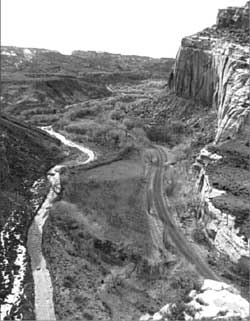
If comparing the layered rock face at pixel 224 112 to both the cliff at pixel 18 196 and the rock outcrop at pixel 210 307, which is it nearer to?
the rock outcrop at pixel 210 307

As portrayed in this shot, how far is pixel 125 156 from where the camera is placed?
60.0 metres

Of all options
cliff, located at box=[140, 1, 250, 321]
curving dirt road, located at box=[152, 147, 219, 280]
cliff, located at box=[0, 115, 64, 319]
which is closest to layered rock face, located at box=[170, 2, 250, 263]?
cliff, located at box=[140, 1, 250, 321]

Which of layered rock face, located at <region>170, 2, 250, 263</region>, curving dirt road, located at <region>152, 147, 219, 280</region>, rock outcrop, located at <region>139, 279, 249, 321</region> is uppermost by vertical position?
layered rock face, located at <region>170, 2, 250, 263</region>

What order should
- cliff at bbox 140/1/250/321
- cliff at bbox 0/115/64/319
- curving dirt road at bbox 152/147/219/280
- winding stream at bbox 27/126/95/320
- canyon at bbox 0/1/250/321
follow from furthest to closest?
curving dirt road at bbox 152/147/219/280, canyon at bbox 0/1/250/321, cliff at bbox 0/115/64/319, winding stream at bbox 27/126/95/320, cliff at bbox 140/1/250/321

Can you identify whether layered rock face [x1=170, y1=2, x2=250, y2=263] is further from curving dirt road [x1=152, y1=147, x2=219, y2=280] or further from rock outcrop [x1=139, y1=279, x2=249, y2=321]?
rock outcrop [x1=139, y1=279, x2=249, y2=321]

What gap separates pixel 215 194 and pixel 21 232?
606 inches

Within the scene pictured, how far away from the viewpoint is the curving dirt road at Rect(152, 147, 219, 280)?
32.2m

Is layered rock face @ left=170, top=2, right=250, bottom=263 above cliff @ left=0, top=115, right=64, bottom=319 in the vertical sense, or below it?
above

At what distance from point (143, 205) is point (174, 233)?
244 inches

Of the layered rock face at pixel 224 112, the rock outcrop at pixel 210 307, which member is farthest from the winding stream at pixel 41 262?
the layered rock face at pixel 224 112

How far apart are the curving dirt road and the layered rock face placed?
1.85m

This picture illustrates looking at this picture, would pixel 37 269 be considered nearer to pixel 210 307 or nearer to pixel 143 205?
pixel 210 307

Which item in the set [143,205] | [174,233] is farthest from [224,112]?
[174,233]

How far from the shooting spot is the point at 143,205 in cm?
4341
